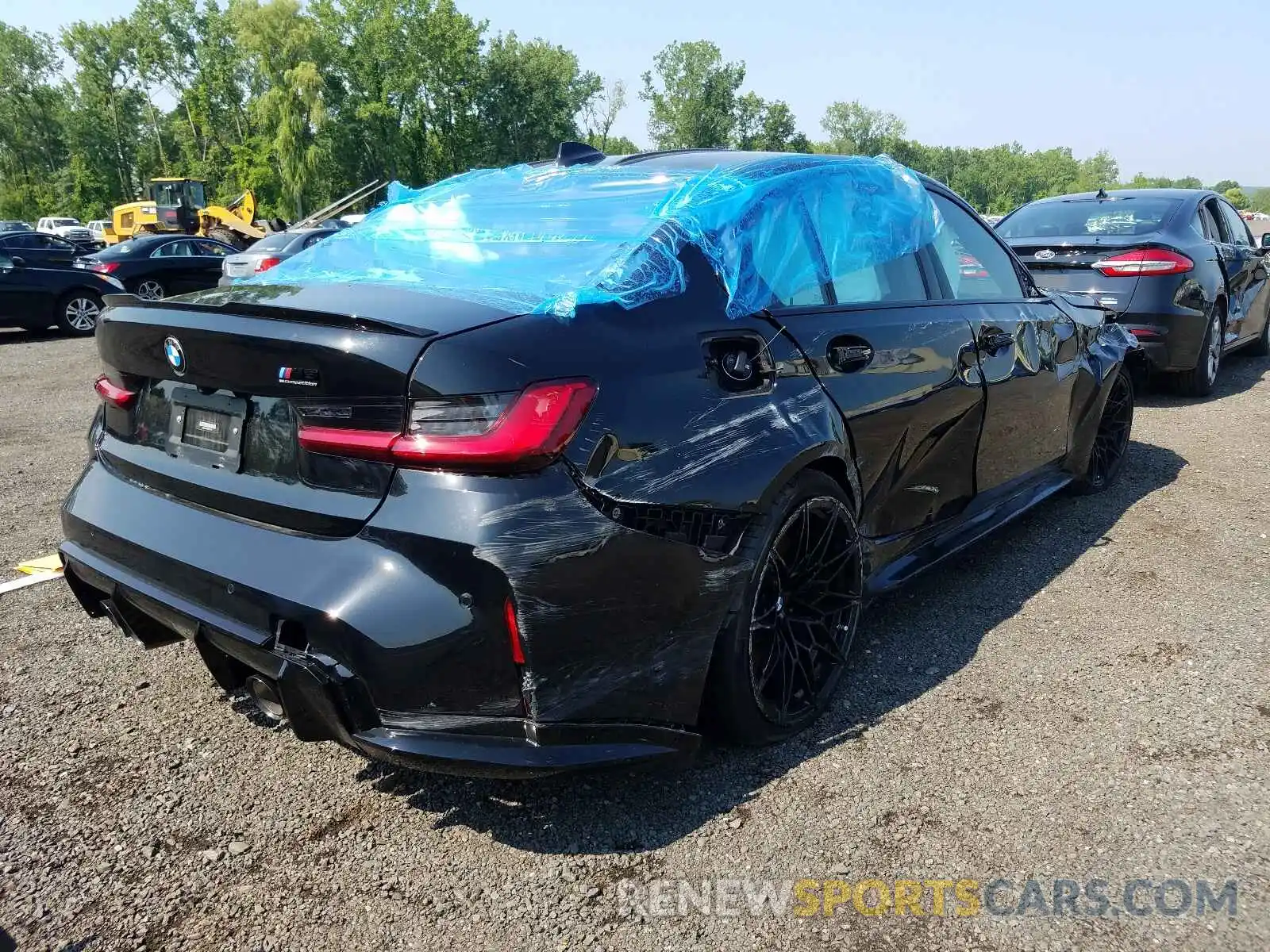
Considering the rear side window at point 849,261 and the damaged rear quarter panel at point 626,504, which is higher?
the rear side window at point 849,261

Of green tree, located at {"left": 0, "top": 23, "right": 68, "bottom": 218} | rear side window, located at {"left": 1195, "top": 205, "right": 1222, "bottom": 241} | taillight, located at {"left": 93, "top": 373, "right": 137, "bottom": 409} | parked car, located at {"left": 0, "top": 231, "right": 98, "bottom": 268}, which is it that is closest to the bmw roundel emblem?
taillight, located at {"left": 93, "top": 373, "right": 137, "bottom": 409}

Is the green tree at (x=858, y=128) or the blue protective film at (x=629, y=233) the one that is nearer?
the blue protective film at (x=629, y=233)

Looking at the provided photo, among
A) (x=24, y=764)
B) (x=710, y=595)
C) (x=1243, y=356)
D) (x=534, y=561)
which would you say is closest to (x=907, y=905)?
(x=710, y=595)

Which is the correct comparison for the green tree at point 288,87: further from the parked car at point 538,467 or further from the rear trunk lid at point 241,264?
the parked car at point 538,467

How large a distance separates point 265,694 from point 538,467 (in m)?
0.87

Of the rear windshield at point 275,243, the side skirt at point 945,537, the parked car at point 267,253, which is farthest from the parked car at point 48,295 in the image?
the side skirt at point 945,537

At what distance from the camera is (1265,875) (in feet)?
6.93

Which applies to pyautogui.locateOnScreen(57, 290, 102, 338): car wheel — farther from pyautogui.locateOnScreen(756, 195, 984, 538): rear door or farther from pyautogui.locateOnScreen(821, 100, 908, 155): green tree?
pyautogui.locateOnScreen(821, 100, 908, 155): green tree

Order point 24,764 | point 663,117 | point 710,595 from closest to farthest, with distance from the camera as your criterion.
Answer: point 710,595 → point 24,764 → point 663,117

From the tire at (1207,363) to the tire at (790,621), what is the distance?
586cm

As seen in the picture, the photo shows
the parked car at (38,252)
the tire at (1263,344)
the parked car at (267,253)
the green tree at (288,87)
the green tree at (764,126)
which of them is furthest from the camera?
the green tree at (764,126)

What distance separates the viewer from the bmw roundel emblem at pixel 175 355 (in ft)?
7.62

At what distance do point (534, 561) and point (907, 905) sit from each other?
1.13m

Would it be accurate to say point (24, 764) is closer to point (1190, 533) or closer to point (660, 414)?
point (660, 414)
